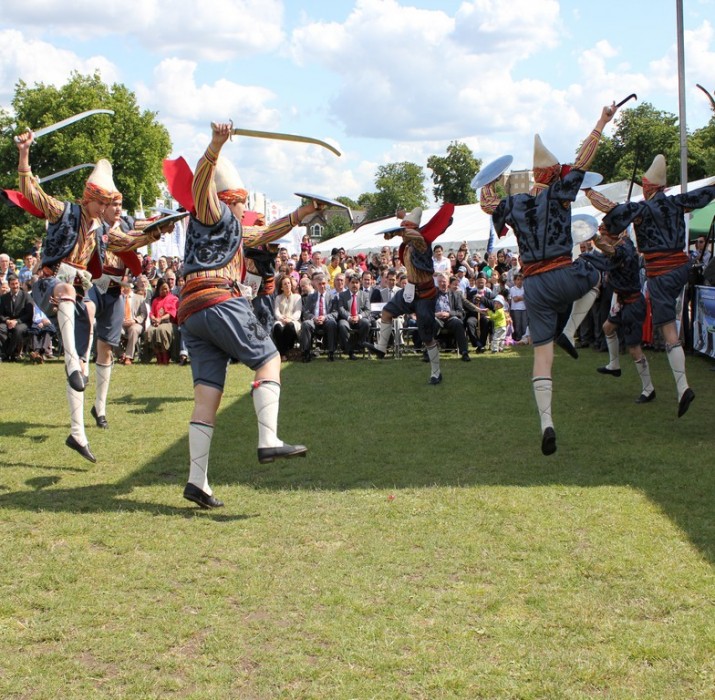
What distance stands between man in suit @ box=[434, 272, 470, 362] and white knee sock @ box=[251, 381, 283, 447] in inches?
317

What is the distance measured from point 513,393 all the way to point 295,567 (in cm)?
562

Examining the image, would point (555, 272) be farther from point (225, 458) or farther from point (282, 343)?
point (282, 343)

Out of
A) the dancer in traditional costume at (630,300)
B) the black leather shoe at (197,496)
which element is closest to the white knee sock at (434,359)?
the dancer in traditional costume at (630,300)

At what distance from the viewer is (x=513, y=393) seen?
30.5 feet

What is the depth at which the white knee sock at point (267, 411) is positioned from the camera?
4.89 meters

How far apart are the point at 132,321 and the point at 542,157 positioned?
364 inches

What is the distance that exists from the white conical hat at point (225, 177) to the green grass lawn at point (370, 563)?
197 centimetres

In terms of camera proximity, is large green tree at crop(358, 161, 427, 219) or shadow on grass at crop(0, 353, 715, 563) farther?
large green tree at crop(358, 161, 427, 219)

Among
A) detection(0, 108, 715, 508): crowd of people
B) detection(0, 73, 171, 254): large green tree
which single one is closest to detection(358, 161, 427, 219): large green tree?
detection(0, 73, 171, 254): large green tree

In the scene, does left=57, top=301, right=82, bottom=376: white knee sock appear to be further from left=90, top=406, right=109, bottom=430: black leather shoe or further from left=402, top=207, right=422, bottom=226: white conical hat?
left=402, top=207, right=422, bottom=226: white conical hat

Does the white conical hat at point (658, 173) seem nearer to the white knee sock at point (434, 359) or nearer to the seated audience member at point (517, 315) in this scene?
the white knee sock at point (434, 359)

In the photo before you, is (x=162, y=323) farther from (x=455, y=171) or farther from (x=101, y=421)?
(x=455, y=171)

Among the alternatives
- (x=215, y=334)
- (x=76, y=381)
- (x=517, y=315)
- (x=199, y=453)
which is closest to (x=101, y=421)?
(x=76, y=381)

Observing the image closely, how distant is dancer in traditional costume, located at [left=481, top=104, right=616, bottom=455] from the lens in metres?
6.11
